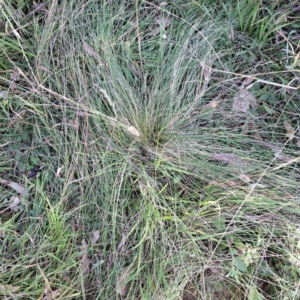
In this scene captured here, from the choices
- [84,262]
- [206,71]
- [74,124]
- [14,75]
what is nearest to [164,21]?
[206,71]

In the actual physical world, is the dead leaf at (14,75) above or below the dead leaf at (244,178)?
above

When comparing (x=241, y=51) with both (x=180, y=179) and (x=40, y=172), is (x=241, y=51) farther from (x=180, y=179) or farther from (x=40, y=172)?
(x=40, y=172)

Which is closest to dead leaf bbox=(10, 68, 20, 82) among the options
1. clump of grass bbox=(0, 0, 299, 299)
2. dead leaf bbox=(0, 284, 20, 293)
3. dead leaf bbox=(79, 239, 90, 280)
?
clump of grass bbox=(0, 0, 299, 299)

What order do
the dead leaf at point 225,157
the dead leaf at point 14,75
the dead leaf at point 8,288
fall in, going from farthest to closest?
the dead leaf at point 14,75 < the dead leaf at point 225,157 < the dead leaf at point 8,288

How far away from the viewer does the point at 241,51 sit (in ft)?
5.98

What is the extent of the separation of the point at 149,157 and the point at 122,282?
0.56 m

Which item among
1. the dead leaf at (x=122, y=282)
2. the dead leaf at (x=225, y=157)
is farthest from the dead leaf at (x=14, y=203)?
the dead leaf at (x=225, y=157)

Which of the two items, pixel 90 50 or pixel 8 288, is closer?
pixel 8 288

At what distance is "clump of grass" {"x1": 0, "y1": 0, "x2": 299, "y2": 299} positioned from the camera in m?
1.57

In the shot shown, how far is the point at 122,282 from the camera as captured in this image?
154 cm

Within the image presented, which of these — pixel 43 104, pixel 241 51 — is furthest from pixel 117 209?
pixel 241 51

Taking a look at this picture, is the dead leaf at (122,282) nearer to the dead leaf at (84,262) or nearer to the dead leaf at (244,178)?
the dead leaf at (84,262)

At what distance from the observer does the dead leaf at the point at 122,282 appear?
1536 mm

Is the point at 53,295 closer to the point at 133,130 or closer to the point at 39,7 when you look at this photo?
the point at 133,130
